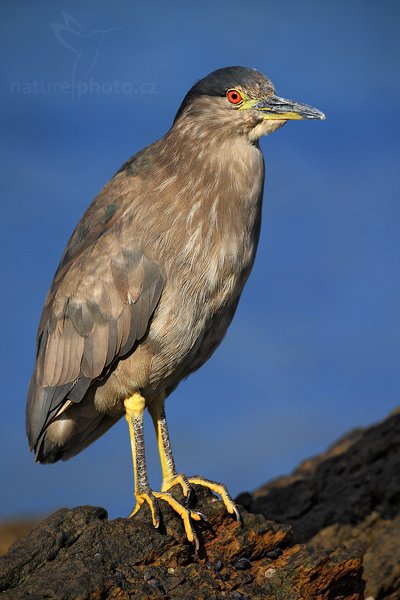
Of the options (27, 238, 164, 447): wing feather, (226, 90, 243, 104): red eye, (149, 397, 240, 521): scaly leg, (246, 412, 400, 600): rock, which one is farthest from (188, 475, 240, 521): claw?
(226, 90, 243, 104): red eye

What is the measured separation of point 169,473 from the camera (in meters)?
7.54

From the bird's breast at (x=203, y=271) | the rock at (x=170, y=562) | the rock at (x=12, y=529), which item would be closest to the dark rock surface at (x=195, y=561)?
the rock at (x=170, y=562)

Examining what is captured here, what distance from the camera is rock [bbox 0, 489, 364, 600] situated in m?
5.79

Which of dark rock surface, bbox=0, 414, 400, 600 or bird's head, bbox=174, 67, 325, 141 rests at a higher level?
A: bird's head, bbox=174, 67, 325, 141

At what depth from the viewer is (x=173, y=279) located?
7020mm

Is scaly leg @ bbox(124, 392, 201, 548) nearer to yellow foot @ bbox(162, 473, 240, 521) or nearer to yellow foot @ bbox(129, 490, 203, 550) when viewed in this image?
yellow foot @ bbox(129, 490, 203, 550)

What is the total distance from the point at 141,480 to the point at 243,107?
3214mm

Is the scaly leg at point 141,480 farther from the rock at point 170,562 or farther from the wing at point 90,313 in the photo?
the wing at point 90,313

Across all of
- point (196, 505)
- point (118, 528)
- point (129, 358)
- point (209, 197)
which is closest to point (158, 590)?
point (118, 528)

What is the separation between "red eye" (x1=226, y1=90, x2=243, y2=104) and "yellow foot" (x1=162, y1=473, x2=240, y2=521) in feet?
10.3

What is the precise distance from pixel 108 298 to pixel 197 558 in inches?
85.8

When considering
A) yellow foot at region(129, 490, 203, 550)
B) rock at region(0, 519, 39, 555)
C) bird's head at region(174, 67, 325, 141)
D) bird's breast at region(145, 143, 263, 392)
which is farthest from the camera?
rock at region(0, 519, 39, 555)

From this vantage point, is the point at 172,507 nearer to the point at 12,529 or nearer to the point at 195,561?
the point at 195,561

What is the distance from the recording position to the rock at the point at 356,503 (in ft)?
27.1
